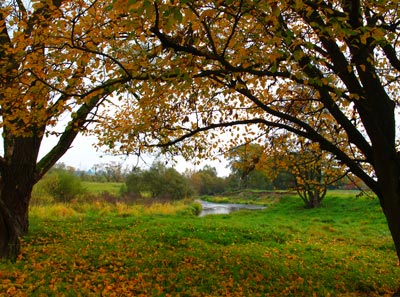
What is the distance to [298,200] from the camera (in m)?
29.7

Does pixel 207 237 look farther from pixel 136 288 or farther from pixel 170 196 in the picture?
pixel 170 196

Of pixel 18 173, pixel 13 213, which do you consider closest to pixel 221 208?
pixel 13 213

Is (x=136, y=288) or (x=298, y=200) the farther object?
(x=298, y=200)

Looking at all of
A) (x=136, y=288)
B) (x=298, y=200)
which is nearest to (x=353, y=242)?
(x=136, y=288)

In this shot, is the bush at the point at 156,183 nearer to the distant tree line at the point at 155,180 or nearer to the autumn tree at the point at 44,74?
the distant tree line at the point at 155,180

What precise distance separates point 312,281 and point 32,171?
6525mm

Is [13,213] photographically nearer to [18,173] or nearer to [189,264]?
[18,173]

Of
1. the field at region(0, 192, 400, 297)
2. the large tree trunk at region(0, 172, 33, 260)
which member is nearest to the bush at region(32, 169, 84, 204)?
the field at region(0, 192, 400, 297)

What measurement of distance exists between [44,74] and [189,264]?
14.4 ft

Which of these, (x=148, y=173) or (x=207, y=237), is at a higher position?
(x=148, y=173)

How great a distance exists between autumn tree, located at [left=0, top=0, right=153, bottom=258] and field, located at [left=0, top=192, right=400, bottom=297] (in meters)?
1.28

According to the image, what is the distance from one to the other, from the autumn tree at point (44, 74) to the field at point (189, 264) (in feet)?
4.21

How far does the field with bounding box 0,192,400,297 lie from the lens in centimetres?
511

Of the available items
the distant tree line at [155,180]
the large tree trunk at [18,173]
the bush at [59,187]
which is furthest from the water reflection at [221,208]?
the large tree trunk at [18,173]
